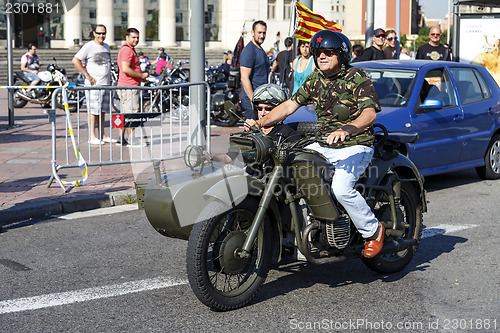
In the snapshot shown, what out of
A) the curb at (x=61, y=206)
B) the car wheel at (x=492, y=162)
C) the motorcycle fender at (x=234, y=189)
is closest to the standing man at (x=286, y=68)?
the car wheel at (x=492, y=162)

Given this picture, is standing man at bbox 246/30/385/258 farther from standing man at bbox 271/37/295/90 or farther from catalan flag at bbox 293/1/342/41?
standing man at bbox 271/37/295/90

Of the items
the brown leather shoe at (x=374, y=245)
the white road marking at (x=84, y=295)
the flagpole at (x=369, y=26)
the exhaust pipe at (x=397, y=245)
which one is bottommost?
the white road marking at (x=84, y=295)

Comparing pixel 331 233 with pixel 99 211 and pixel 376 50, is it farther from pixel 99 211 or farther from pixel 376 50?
pixel 376 50

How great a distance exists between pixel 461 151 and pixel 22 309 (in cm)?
629

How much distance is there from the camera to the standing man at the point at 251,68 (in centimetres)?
984

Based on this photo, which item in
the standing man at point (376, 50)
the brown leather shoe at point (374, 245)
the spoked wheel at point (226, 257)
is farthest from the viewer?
the standing man at point (376, 50)

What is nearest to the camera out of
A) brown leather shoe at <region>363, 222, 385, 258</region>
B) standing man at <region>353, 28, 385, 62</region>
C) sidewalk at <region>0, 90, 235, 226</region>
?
brown leather shoe at <region>363, 222, 385, 258</region>

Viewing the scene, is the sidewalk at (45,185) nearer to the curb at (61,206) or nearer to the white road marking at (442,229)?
the curb at (61,206)

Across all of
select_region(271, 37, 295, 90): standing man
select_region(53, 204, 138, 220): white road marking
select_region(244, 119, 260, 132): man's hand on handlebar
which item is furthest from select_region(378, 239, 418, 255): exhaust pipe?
select_region(271, 37, 295, 90): standing man

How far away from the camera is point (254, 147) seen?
471 cm

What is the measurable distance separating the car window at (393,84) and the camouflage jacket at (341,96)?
389 cm

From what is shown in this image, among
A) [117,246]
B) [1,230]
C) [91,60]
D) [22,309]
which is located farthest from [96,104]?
[22,309]

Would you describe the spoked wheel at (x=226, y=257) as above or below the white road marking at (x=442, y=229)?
above

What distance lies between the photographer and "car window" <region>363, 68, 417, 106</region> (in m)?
9.05
